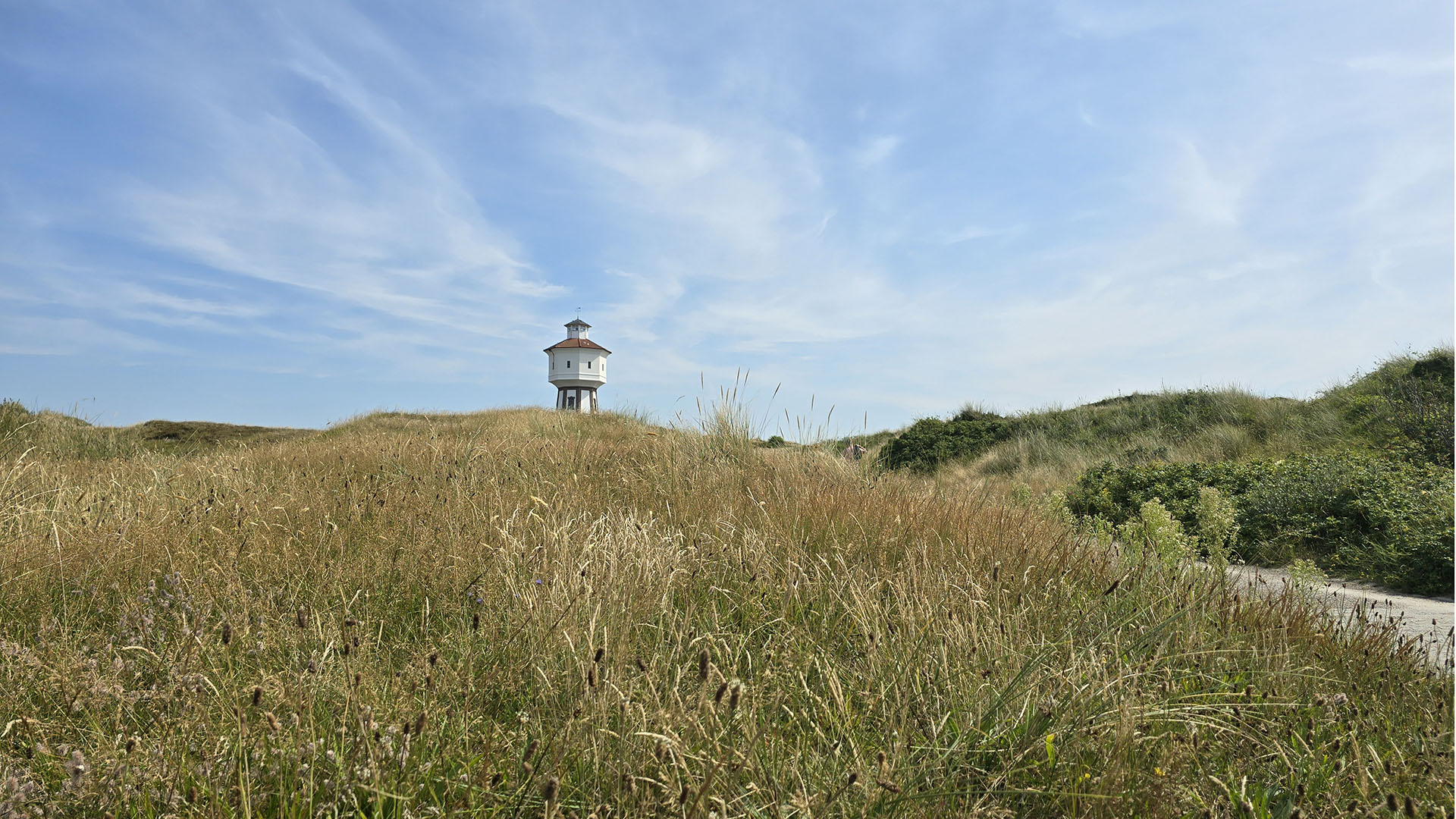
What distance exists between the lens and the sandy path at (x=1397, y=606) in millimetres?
3869

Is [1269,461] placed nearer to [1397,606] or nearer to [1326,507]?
[1326,507]

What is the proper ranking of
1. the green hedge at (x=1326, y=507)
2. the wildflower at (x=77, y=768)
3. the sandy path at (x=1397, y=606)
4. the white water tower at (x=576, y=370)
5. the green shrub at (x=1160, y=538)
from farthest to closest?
the white water tower at (x=576, y=370) < the green hedge at (x=1326, y=507) < the green shrub at (x=1160, y=538) < the sandy path at (x=1397, y=606) < the wildflower at (x=77, y=768)

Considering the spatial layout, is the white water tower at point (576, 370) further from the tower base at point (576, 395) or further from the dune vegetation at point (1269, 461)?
the dune vegetation at point (1269, 461)

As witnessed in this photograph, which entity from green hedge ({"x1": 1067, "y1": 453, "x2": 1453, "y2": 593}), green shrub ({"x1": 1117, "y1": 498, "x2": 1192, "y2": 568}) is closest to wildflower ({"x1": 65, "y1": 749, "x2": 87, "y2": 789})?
green shrub ({"x1": 1117, "y1": 498, "x2": 1192, "y2": 568})

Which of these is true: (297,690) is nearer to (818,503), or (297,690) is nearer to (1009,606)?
(1009,606)

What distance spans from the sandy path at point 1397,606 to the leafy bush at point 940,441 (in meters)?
10.2

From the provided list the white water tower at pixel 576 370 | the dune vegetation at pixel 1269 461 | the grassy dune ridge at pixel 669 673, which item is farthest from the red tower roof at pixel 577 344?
Answer: the grassy dune ridge at pixel 669 673

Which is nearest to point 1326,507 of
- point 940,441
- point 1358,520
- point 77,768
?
point 1358,520

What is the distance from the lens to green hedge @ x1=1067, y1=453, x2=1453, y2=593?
630cm

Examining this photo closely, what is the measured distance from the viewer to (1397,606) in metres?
5.18

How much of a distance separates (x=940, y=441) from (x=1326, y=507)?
10020 mm

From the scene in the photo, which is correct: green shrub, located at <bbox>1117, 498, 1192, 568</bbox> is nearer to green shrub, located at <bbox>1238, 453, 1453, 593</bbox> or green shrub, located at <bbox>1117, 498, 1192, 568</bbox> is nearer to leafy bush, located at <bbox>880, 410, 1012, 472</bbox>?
green shrub, located at <bbox>1238, 453, 1453, 593</bbox>

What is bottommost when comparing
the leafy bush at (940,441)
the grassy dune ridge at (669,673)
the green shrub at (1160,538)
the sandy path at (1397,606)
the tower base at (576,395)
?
the sandy path at (1397,606)

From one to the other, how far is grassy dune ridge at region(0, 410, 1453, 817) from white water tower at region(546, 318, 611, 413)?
115ft
